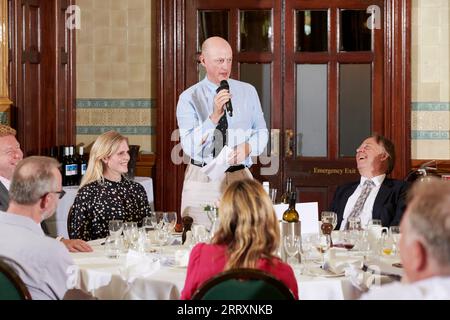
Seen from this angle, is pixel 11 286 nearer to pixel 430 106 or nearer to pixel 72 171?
pixel 72 171

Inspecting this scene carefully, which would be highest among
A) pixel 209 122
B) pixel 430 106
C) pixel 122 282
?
pixel 430 106

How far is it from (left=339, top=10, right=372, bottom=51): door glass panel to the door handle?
2.84 ft

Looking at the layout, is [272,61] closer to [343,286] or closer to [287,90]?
[287,90]

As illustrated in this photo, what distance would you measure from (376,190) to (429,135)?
2517 millimetres

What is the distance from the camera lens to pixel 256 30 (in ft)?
24.5

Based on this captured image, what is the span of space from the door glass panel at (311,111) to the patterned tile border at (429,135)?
2.57 ft

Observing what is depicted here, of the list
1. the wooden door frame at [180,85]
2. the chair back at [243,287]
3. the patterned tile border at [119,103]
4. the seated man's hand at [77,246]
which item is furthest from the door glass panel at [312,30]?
the chair back at [243,287]

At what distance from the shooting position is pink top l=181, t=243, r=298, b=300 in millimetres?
2793

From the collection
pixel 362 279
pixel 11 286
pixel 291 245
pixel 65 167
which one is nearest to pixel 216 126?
pixel 65 167

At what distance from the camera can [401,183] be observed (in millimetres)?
4926

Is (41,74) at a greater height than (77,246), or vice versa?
(41,74)

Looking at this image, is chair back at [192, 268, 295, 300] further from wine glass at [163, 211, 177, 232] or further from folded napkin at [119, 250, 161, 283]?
wine glass at [163, 211, 177, 232]

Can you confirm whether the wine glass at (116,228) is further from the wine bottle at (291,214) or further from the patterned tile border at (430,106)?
the patterned tile border at (430,106)

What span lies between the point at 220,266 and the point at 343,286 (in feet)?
2.41
